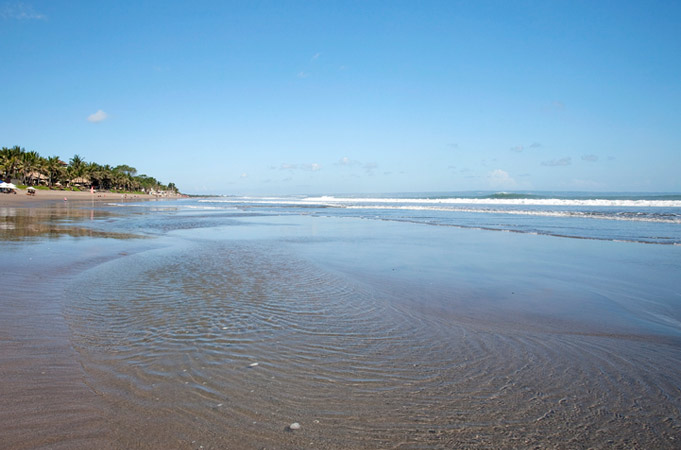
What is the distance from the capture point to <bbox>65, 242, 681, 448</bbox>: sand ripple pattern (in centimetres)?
290

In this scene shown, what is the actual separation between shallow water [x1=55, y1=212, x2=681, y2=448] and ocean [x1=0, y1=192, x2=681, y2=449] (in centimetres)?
2

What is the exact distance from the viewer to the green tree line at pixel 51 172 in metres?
86.9

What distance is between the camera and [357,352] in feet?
14.5

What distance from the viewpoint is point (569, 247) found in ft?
43.7

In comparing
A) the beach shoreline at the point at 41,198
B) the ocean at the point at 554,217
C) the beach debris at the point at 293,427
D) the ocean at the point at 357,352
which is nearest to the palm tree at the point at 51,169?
the beach shoreline at the point at 41,198

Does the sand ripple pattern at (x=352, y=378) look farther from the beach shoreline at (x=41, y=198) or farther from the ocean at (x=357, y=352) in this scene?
the beach shoreline at (x=41, y=198)

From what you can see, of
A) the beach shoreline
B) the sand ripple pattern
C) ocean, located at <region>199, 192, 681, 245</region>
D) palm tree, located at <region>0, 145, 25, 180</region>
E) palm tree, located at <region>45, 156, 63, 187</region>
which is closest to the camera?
the sand ripple pattern

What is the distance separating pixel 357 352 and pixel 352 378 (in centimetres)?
65

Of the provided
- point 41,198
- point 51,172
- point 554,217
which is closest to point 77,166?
point 51,172

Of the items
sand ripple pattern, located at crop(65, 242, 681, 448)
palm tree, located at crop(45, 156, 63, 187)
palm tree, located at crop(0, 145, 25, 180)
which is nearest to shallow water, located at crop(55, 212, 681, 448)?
sand ripple pattern, located at crop(65, 242, 681, 448)

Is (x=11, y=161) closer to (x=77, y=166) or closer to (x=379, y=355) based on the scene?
(x=77, y=166)

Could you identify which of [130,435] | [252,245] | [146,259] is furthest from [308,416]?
[252,245]

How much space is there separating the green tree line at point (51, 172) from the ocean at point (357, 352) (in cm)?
10109

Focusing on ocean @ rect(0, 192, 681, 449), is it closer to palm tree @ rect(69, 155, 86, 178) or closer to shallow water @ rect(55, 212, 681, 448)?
shallow water @ rect(55, 212, 681, 448)
